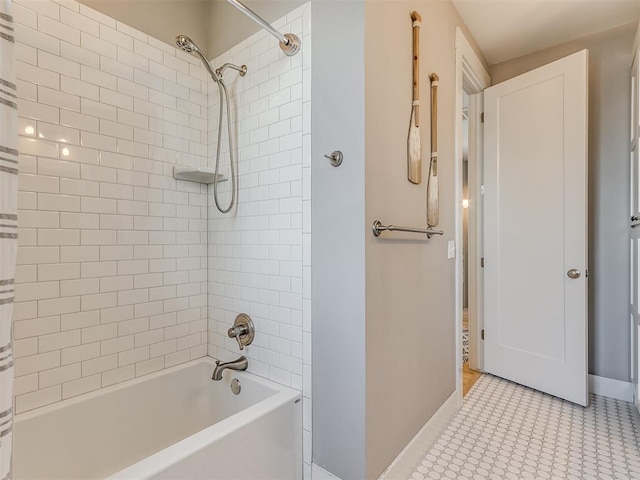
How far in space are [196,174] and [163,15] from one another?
0.89 metres

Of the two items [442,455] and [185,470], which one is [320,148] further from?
[442,455]

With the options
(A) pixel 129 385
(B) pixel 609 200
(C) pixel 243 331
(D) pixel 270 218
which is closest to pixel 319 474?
(C) pixel 243 331

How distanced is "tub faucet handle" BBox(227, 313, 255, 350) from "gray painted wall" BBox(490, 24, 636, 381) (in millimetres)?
2494

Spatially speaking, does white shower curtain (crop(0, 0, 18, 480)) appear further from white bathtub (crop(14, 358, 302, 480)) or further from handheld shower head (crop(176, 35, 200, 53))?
handheld shower head (crop(176, 35, 200, 53))

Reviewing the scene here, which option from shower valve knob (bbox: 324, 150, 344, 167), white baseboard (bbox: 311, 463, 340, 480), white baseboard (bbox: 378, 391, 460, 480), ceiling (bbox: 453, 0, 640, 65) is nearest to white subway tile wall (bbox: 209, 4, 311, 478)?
white baseboard (bbox: 311, 463, 340, 480)

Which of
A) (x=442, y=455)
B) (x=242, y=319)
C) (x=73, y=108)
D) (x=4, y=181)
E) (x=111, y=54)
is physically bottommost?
(x=442, y=455)

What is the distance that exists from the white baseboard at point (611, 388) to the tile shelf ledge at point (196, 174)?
3.00 meters

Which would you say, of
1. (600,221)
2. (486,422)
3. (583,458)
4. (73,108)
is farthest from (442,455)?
(73,108)

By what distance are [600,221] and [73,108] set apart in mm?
3320

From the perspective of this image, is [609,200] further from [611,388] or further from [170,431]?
[170,431]

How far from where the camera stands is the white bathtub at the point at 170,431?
1181 mm

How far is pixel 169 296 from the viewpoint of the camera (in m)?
1.84

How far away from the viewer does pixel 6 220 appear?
55cm

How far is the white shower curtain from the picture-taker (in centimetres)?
54
